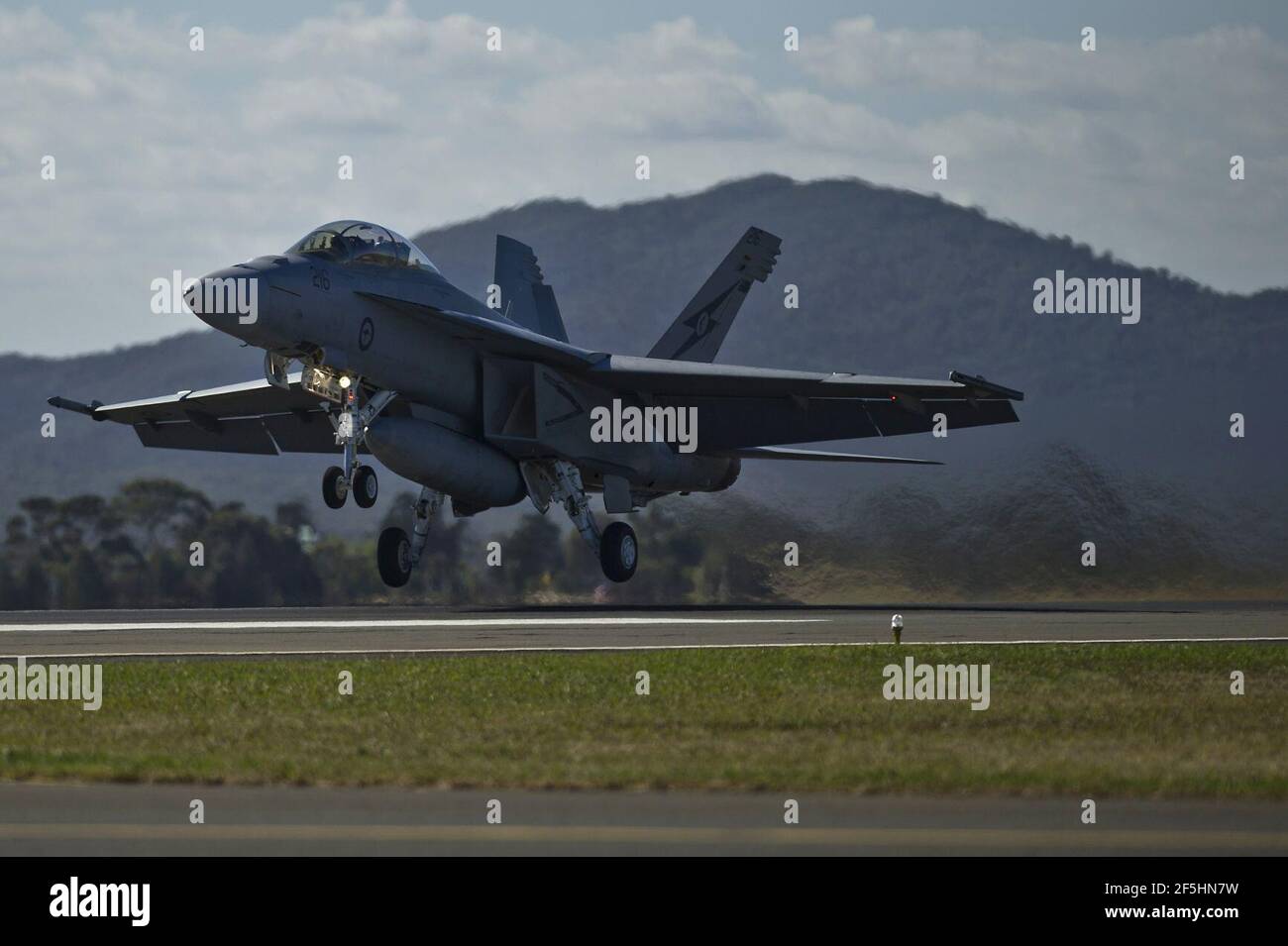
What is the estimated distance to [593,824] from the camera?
9930mm

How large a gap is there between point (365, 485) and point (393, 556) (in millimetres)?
4952

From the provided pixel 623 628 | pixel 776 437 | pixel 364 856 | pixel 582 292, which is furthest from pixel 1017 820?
pixel 582 292

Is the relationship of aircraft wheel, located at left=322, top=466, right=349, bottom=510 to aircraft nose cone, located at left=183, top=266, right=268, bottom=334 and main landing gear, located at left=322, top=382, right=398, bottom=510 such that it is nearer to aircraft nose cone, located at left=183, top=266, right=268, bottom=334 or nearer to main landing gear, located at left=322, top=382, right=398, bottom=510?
main landing gear, located at left=322, top=382, right=398, bottom=510

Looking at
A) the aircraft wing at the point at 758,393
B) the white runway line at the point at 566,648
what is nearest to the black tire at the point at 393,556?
the aircraft wing at the point at 758,393

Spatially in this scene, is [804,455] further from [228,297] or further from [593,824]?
[593,824]

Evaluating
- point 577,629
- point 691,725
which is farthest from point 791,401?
point 691,725

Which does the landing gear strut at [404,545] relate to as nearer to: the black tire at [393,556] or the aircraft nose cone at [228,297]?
the black tire at [393,556]

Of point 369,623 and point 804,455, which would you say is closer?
point 369,623

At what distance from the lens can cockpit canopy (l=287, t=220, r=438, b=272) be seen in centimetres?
3119

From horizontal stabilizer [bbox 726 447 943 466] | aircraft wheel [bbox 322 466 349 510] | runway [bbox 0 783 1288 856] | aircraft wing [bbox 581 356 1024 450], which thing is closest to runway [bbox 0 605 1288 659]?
aircraft wheel [bbox 322 466 349 510]

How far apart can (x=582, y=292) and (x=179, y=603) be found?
48290 mm

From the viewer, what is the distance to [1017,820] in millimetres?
10055
